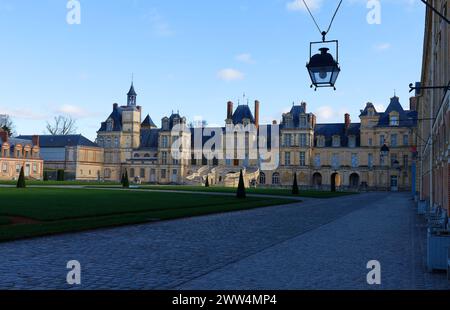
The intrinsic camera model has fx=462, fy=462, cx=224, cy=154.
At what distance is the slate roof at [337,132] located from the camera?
205ft

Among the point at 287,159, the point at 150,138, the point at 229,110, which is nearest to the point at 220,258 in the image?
the point at 287,159

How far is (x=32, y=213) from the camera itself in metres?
13.9

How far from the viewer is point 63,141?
2790 inches

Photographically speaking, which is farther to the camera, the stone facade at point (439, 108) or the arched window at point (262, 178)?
the arched window at point (262, 178)

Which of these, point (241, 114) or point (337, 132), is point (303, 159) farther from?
Answer: point (241, 114)

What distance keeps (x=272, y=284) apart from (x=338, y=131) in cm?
6018

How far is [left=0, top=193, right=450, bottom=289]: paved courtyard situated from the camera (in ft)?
20.0

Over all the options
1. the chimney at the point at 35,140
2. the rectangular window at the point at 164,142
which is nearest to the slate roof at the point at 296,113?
the rectangular window at the point at 164,142

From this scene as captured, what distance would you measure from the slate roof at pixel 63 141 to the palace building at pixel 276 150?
121 inches

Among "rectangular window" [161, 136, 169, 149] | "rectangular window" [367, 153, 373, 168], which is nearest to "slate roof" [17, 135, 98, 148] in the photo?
"rectangular window" [161, 136, 169, 149]

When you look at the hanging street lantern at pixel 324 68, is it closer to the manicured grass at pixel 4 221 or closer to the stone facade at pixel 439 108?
the stone facade at pixel 439 108

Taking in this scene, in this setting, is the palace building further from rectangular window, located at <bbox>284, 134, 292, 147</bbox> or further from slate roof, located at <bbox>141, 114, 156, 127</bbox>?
slate roof, located at <bbox>141, 114, 156, 127</bbox>
